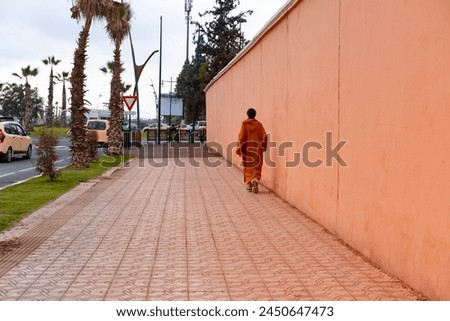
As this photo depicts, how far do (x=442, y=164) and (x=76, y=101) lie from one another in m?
18.3

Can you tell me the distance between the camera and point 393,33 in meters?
6.34

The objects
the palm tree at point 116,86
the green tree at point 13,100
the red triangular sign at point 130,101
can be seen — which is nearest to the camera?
the red triangular sign at point 130,101

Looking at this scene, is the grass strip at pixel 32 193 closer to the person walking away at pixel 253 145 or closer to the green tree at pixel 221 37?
the person walking away at pixel 253 145

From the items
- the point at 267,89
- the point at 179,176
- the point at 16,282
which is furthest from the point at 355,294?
the point at 179,176

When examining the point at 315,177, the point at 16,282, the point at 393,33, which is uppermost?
the point at 393,33

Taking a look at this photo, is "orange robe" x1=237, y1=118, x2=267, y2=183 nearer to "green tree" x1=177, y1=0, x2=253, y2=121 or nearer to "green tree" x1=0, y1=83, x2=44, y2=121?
"green tree" x1=177, y1=0, x2=253, y2=121

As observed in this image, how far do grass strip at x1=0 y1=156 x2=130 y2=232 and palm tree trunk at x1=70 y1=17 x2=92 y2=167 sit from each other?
3.75 feet

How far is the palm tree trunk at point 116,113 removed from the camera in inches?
1201

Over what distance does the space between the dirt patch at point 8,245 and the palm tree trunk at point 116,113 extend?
2229 centimetres

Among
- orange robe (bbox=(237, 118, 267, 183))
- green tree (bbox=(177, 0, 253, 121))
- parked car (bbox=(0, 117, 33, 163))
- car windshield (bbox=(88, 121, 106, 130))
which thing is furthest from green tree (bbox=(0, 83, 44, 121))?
orange robe (bbox=(237, 118, 267, 183))

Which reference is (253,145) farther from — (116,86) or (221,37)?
(221,37)

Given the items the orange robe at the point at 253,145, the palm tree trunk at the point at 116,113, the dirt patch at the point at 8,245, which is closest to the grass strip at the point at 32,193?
the dirt patch at the point at 8,245

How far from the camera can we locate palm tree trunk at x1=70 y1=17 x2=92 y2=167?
861 inches

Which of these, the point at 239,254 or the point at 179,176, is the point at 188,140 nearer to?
the point at 179,176
